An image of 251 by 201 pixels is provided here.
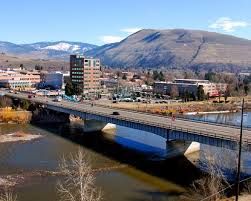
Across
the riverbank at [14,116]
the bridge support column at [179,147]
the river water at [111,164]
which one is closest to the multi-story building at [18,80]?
the riverbank at [14,116]

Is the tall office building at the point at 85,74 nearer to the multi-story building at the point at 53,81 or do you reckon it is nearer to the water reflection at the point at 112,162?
the multi-story building at the point at 53,81

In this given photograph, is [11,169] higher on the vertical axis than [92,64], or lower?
lower

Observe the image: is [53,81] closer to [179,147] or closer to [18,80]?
[18,80]

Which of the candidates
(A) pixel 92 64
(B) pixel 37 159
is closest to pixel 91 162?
(B) pixel 37 159

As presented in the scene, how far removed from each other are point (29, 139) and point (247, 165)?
31.9 meters

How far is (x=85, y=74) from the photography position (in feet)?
448

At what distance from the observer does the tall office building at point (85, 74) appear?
13638 cm

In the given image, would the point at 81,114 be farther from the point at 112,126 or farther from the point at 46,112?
the point at 46,112

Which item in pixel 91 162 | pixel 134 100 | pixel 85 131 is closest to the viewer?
pixel 91 162

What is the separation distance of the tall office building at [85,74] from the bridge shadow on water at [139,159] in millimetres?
67224

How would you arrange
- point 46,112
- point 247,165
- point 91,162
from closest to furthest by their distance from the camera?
point 247,165 < point 91,162 < point 46,112

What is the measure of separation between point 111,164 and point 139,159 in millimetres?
3897

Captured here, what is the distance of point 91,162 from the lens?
47969 mm

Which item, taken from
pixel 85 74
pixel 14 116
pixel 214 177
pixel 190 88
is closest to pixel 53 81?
pixel 85 74
